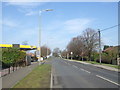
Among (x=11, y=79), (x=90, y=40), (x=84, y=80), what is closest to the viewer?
(x=84, y=80)

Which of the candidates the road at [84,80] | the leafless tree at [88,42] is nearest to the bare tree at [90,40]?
the leafless tree at [88,42]

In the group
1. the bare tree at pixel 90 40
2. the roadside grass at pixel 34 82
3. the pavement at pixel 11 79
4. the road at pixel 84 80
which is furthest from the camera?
the bare tree at pixel 90 40

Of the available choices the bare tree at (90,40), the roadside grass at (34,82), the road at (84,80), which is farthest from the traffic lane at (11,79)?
the bare tree at (90,40)

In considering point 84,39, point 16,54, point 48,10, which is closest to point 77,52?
point 84,39

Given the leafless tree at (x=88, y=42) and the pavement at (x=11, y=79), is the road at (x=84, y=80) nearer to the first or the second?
the pavement at (x=11, y=79)

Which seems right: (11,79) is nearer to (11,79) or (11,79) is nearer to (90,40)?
(11,79)

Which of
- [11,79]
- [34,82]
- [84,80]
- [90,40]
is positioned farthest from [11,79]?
[90,40]

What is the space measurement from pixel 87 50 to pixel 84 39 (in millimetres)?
5062

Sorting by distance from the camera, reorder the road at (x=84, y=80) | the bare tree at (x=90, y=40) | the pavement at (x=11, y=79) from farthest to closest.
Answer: the bare tree at (x=90, y=40), the pavement at (x=11, y=79), the road at (x=84, y=80)

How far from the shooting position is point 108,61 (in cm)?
4966

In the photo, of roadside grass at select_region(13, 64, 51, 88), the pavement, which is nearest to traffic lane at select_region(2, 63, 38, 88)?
the pavement

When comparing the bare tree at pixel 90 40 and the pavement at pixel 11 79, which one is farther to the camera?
the bare tree at pixel 90 40

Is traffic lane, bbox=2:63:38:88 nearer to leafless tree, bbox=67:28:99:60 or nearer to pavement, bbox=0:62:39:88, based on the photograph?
pavement, bbox=0:62:39:88

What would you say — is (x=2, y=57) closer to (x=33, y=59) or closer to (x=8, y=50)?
(x=8, y=50)
